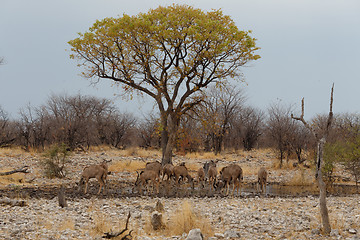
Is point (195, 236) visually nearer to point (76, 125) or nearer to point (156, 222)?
point (156, 222)

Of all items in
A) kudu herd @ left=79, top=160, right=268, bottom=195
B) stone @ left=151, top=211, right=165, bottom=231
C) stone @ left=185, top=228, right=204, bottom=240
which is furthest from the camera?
kudu herd @ left=79, top=160, right=268, bottom=195

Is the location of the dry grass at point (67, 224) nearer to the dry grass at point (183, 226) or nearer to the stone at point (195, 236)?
the dry grass at point (183, 226)

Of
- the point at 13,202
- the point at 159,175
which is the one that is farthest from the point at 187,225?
the point at 159,175

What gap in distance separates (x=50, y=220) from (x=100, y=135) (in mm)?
43167

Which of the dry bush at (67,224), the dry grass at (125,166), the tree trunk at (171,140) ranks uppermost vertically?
the tree trunk at (171,140)

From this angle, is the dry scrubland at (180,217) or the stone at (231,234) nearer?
the stone at (231,234)

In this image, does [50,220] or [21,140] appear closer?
[50,220]

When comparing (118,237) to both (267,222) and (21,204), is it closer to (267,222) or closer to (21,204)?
(267,222)

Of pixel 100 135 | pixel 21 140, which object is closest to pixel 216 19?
pixel 21 140

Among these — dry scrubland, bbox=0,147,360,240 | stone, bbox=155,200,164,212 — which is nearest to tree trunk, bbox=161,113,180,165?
dry scrubland, bbox=0,147,360,240

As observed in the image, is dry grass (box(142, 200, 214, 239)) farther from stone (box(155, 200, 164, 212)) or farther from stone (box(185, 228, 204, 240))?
stone (box(155, 200, 164, 212))

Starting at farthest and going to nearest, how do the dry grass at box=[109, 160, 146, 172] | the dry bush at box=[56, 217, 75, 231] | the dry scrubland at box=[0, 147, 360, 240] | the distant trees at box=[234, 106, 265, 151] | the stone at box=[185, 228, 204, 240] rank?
the distant trees at box=[234, 106, 265, 151]
the dry grass at box=[109, 160, 146, 172]
the dry bush at box=[56, 217, 75, 231]
the dry scrubland at box=[0, 147, 360, 240]
the stone at box=[185, 228, 204, 240]

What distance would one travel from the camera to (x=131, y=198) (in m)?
14.7

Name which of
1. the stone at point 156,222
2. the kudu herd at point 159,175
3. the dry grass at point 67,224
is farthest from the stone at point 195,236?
the kudu herd at point 159,175
